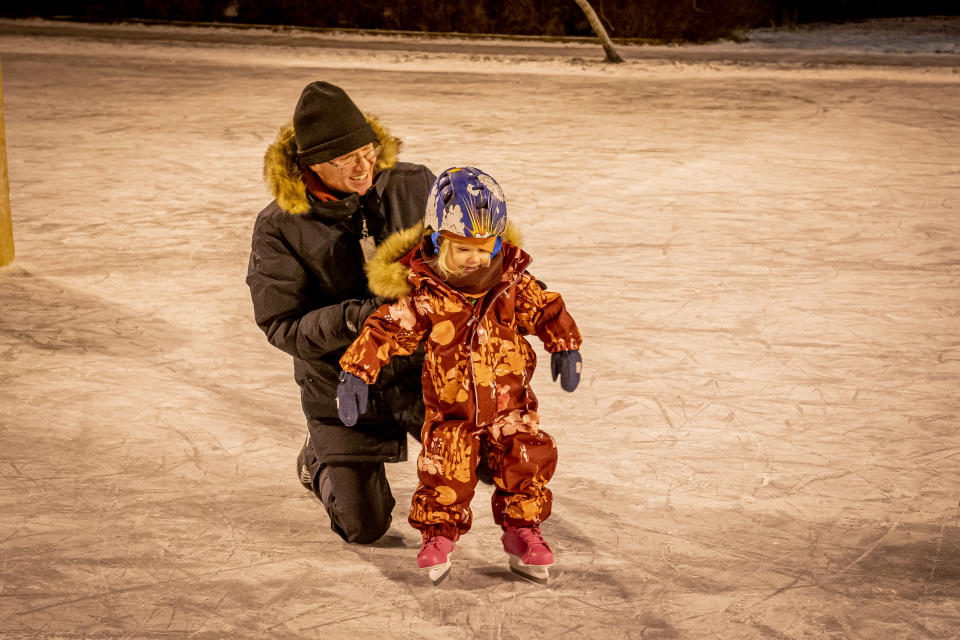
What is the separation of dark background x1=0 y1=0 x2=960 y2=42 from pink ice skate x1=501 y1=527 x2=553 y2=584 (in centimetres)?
1589

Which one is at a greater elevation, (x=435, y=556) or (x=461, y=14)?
(x=461, y=14)

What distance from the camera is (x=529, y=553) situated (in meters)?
2.55

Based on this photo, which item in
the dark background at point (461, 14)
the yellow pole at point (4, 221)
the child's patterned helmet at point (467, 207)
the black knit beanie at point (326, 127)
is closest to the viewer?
the child's patterned helmet at point (467, 207)

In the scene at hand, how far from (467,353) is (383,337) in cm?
19

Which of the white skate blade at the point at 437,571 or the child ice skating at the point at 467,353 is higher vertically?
the child ice skating at the point at 467,353

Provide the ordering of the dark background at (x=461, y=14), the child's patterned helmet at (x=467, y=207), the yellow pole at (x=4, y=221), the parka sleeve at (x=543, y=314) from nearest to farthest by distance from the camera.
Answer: the child's patterned helmet at (x=467, y=207)
the parka sleeve at (x=543, y=314)
the yellow pole at (x=4, y=221)
the dark background at (x=461, y=14)

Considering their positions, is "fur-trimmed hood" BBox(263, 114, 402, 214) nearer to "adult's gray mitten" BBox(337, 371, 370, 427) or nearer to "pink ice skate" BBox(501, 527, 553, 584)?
"adult's gray mitten" BBox(337, 371, 370, 427)

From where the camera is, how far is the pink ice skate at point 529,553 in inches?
100

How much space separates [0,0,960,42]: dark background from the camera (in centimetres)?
1770

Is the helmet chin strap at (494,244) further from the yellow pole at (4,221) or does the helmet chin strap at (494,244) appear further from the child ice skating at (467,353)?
the yellow pole at (4,221)

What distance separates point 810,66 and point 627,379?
1063 cm

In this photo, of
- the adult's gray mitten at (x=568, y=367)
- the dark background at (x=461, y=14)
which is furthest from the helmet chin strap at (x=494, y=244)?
the dark background at (x=461, y=14)

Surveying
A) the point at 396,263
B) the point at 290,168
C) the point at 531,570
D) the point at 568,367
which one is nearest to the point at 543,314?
the point at 568,367

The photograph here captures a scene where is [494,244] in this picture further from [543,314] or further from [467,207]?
[543,314]
